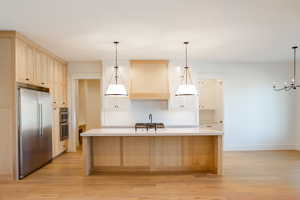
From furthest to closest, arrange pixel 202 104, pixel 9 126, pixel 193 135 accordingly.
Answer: pixel 202 104 → pixel 193 135 → pixel 9 126

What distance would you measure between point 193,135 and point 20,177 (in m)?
3.02

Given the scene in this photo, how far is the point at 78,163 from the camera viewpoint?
5051mm

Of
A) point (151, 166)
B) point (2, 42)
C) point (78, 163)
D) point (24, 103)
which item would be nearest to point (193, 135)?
point (151, 166)

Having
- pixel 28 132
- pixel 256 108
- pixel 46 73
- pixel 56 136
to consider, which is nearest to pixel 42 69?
pixel 46 73

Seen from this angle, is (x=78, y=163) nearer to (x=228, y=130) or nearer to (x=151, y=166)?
(x=151, y=166)

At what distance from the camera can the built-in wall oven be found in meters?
5.86

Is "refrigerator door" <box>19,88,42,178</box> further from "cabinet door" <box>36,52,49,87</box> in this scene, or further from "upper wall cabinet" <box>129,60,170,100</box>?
"upper wall cabinet" <box>129,60,170,100</box>

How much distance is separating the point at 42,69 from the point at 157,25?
289cm

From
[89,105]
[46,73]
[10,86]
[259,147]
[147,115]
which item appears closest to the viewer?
[10,86]

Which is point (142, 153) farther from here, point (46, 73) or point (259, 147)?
point (259, 147)

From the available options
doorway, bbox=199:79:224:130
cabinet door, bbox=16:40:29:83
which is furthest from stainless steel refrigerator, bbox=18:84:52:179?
doorway, bbox=199:79:224:130

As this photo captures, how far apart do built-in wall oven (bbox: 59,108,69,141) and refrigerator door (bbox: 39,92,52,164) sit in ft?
2.64

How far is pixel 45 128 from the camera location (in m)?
4.72

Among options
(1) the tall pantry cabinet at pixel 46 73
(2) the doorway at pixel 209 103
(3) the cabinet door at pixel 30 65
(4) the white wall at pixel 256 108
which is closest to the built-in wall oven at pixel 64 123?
(1) the tall pantry cabinet at pixel 46 73
